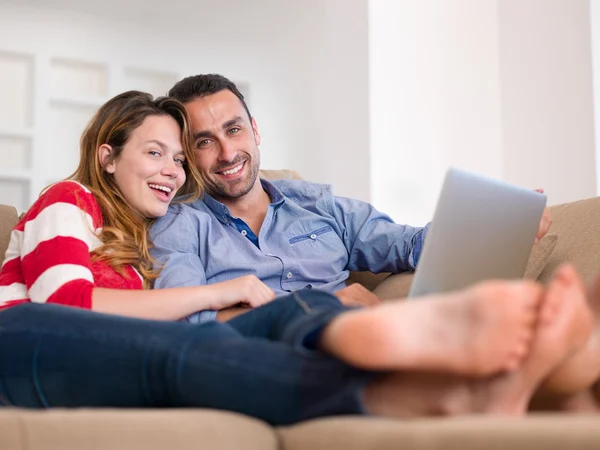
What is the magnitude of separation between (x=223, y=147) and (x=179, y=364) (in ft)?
3.70

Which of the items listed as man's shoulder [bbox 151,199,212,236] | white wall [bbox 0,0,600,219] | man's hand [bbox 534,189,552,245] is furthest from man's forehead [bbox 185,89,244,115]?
white wall [bbox 0,0,600,219]

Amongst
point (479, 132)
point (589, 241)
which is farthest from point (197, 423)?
point (479, 132)

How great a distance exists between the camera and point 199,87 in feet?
7.38

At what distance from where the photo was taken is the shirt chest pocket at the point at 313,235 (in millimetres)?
2133

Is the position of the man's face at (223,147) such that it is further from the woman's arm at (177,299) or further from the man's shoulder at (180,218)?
the woman's arm at (177,299)

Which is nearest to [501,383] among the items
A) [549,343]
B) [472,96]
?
[549,343]

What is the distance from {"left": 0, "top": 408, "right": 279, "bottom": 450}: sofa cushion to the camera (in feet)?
3.13

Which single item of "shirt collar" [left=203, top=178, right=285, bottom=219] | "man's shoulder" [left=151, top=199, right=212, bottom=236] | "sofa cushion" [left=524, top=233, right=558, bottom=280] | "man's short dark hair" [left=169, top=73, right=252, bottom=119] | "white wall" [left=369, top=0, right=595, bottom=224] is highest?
"white wall" [left=369, top=0, right=595, bottom=224]

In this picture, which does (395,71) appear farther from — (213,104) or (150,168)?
(150,168)

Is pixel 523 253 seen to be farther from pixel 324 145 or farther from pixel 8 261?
pixel 324 145

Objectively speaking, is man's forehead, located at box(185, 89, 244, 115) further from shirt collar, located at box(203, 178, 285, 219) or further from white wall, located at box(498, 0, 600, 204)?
white wall, located at box(498, 0, 600, 204)

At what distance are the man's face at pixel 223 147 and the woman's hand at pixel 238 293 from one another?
472 mm

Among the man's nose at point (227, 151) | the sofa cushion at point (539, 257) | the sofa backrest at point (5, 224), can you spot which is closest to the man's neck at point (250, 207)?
the man's nose at point (227, 151)

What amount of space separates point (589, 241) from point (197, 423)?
113 cm
